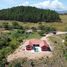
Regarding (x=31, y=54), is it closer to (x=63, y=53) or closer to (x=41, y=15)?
(x=63, y=53)

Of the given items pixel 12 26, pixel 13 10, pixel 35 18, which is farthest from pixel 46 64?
pixel 13 10

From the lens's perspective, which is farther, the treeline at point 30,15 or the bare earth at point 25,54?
the treeline at point 30,15

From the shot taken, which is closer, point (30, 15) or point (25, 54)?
point (25, 54)

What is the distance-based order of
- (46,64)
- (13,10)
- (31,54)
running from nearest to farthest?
(46,64) → (31,54) → (13,10)

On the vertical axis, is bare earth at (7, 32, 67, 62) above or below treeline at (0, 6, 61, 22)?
below

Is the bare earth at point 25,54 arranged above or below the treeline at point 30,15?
below

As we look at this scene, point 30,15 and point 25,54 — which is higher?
point 30,15

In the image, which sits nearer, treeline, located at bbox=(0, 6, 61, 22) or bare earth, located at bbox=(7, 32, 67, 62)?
bare earth, located at bbox=(7, 32, 67, 62)

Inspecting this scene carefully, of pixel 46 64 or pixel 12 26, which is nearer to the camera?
pixel 46 64

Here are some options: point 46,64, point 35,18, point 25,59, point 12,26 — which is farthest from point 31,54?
point 35,18

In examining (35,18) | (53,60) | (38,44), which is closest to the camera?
(53,60)
